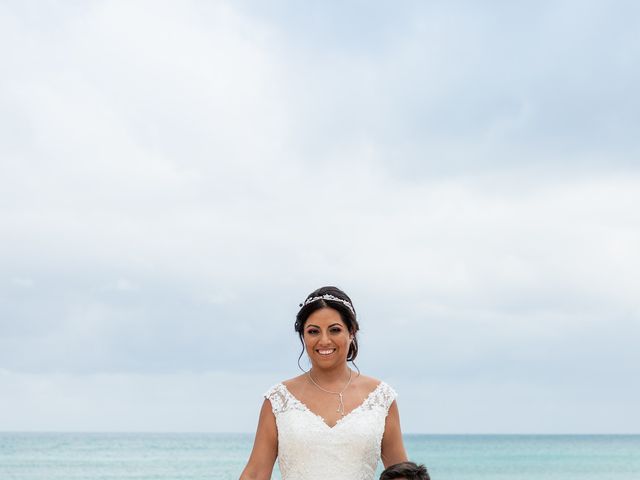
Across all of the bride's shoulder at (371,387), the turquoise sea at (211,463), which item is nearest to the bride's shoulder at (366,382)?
the bride's shoulder at (371,387)

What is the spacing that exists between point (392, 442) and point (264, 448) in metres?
0.75

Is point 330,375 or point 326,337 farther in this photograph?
point 330,375

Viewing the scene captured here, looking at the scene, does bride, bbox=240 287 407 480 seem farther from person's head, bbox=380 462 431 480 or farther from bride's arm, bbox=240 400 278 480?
Answer: person's head, bbox=380 462 431 480

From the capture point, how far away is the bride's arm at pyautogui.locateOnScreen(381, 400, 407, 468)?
6215mm

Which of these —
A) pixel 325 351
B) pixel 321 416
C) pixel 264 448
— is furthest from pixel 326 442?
pixel 325 351

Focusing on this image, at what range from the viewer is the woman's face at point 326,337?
5.97 metres

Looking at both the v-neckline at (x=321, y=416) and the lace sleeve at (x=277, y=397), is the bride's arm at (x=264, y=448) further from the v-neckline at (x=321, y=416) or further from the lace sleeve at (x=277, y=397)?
the v-neckline at (x=321, y=416)

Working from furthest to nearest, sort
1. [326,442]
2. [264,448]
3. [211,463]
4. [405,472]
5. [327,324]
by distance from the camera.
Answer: [211,463]
[264,448]
[326,442]
[327,324]
[405,472]

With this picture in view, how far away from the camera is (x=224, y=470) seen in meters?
53.1

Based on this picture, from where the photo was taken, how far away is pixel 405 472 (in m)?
5.70

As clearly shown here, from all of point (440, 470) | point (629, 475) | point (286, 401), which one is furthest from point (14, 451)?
point (286, 401)

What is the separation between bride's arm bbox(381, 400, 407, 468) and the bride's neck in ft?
1.15

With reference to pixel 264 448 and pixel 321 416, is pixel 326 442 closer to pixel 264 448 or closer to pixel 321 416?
pixel 321 416

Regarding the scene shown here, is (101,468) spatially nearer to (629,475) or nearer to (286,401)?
(629,475)
